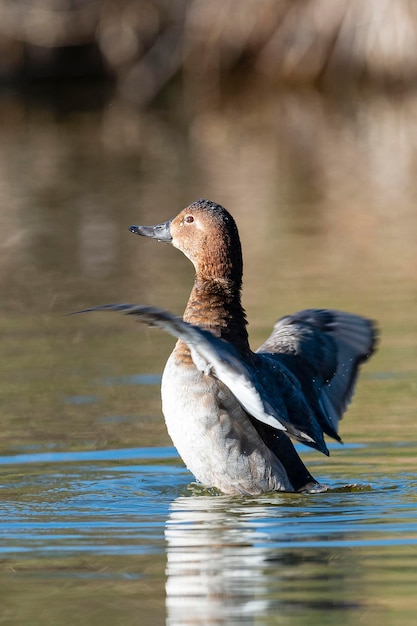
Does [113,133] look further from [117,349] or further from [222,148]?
[117,349]

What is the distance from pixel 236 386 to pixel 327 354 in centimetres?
141

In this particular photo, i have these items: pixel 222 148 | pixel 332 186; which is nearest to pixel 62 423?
pixel 332 186

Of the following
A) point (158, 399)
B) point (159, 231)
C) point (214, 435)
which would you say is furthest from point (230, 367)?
point (158, 399)

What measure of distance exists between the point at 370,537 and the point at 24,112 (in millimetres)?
22389

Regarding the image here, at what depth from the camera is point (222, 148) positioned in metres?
21.8

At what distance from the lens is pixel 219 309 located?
684 centimetres

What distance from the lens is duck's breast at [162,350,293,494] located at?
21.2ft

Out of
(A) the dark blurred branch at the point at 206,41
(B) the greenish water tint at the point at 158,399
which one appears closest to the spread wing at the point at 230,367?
(B) the greenish water tint at the point at 158,399

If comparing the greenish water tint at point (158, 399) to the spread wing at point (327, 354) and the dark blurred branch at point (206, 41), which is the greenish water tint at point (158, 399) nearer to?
the spread wing at point (327, 354)

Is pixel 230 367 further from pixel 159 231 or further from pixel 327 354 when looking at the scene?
pixel 159 231

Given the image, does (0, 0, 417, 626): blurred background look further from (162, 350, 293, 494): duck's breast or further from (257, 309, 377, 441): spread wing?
(257, 309, 377, 441): spread wing

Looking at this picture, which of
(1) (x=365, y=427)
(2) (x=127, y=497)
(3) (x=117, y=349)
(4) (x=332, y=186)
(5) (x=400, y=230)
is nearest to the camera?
(2) (x=127, y=497)

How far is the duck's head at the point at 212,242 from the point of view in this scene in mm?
6969

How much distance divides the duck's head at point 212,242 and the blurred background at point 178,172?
133cm
